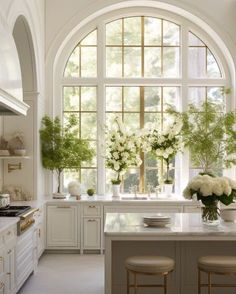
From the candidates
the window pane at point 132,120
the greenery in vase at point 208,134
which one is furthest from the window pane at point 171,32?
the window pane at point 132,120

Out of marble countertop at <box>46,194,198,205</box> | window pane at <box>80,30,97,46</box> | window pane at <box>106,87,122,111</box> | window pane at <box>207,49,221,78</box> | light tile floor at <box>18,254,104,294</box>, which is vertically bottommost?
light tile floor at <box>18,254,104,294</box>

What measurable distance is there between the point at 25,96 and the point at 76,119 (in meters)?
1.03

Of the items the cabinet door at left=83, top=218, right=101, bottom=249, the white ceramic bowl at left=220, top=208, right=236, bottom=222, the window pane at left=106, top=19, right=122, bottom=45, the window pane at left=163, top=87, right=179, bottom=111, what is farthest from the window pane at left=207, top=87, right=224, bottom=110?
the white ceramic bowl at left=220, top=208, right=236, bottom=222

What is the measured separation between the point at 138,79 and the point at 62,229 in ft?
9.81

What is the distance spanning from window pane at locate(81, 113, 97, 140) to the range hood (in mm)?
3677

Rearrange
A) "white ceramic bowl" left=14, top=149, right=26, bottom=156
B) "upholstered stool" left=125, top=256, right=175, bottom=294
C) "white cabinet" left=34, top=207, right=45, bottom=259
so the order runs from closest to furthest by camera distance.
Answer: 1. "upholstered stool" left=125, top=256, right=175, bottom=294
2. "white cabinet" left=34, top=207, right=45, bottom=259
3. "white ceramic bowl" left=14, top=149, right=26, bottom=156

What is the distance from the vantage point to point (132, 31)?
8.88 m

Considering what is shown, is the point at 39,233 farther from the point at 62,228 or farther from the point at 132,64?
the point at 132,64

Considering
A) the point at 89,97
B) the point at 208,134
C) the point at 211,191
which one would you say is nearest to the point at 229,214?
the point at 211,191

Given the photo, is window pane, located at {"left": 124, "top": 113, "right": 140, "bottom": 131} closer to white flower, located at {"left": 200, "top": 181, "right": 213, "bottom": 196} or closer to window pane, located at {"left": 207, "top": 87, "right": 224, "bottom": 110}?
window pane, located at {"left": 207, "top": 87, "right": 224, "bottom": 110}

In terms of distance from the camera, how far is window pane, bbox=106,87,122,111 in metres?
8.84

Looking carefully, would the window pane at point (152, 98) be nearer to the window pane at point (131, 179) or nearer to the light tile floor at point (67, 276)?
the window pane at point (131, 179)

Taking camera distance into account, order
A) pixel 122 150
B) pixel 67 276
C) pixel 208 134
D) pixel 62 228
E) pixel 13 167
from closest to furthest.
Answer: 1. pixel 67 276
2. pixel 13 167
3. pixel 62 228
4. pixel 122 150
5. pixel 208 134

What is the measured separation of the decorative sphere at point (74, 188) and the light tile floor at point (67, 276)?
109 centimetres
